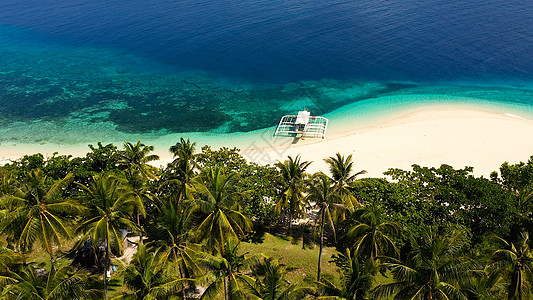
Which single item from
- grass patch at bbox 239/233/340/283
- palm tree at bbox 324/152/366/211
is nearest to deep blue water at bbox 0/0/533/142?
grass patch at bbox 239/233/340/283

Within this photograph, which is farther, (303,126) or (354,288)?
(303,126)

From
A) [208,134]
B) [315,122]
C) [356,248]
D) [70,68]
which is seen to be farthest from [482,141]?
[70,68]

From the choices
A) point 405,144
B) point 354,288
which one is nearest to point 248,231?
point 354,288

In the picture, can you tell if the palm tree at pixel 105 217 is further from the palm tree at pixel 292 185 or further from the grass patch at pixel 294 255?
the palm tree at pixel 292 185

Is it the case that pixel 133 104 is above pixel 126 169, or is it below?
above

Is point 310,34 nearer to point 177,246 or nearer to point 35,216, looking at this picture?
point 177,246

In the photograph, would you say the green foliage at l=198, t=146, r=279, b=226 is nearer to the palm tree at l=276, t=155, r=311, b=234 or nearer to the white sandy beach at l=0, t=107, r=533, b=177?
the palm tree at l=276, t=155, r=311, b=234

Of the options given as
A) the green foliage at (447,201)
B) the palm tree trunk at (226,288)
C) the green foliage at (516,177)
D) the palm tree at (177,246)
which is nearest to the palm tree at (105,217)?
the palm tree at (177,246)

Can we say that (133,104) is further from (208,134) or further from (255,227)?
(255,227)
